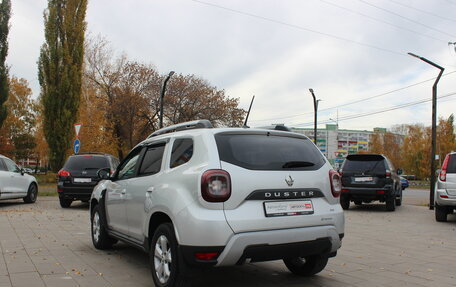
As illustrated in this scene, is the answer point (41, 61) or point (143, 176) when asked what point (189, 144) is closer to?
point (143, 176)

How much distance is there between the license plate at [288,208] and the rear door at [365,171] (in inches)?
382

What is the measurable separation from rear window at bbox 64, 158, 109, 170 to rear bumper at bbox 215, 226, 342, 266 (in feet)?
34.8

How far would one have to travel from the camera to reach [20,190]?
47.3 ft

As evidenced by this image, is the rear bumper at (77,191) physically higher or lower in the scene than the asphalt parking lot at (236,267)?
higher

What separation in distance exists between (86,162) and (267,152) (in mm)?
10687

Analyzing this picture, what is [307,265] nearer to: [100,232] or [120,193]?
[120,193]

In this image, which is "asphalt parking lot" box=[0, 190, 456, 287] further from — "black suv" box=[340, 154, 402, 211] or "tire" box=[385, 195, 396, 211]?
"tire" box=[385, 195, 396, 211]

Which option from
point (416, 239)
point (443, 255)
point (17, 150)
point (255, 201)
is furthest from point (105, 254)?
point (17, 150)

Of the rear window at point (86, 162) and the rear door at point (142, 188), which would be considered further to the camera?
the rear window at point (86, 162)

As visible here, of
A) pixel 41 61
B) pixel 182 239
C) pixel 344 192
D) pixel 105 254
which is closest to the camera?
pixel 182 239

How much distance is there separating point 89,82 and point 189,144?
131 ft

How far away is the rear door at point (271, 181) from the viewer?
396 centimetres

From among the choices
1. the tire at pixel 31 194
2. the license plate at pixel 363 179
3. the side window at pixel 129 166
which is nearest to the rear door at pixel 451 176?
the license plate at pixel 363 179

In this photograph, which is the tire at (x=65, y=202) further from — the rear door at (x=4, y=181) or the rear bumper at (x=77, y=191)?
the rear door at (x=4, y=181)
